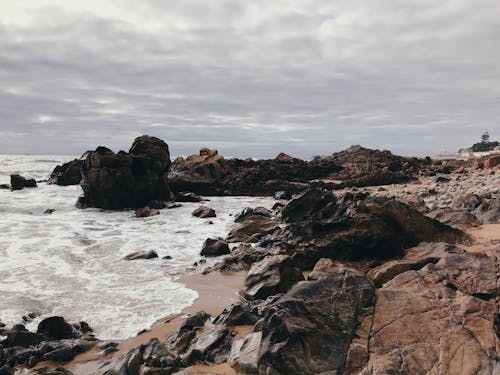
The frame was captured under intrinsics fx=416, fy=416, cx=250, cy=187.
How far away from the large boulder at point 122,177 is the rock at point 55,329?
17613 millimetres

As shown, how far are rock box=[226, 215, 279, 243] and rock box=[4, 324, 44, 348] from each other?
28.2 feet

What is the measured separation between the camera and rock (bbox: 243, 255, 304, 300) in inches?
340

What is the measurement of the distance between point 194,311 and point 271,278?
1749 mm

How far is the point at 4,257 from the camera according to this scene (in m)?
12.9

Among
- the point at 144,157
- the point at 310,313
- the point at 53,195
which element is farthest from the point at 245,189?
the point at 310,313

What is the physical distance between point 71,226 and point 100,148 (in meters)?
7.74

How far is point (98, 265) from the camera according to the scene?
1247cm

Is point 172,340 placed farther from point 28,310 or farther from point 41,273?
point 41,273

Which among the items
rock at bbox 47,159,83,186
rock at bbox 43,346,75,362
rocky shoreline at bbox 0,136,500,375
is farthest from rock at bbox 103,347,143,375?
rock at bbox 47,159,83,186

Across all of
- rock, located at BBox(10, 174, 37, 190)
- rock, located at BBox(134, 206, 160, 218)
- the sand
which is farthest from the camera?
rock, located at BBox(10, 174, 37, 190)

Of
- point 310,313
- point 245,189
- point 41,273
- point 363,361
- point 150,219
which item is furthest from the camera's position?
point 245,189

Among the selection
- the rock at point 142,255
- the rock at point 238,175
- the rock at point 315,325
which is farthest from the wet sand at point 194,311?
the rock at point 238,175

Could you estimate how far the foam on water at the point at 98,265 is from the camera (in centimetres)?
883

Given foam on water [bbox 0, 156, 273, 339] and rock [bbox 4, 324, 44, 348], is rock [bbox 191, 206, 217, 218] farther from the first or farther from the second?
rock [bbox 4, 324, 44, 348]
